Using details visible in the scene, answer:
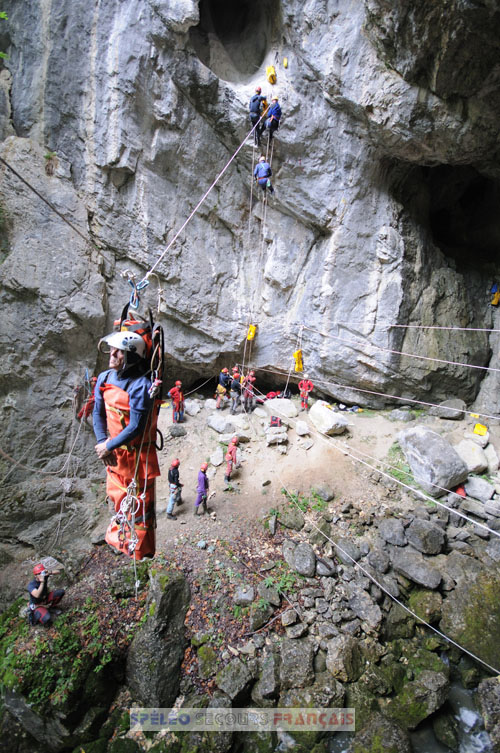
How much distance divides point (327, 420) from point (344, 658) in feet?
16.7

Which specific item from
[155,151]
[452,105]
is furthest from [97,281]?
[452,105]

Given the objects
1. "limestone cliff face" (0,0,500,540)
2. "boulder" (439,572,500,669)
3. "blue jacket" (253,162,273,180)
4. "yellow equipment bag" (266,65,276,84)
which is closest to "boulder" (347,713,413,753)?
"boulder" (439,572,500,669)

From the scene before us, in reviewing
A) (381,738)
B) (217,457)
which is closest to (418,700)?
(381,738)

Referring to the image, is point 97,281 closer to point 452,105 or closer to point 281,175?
point 281,175

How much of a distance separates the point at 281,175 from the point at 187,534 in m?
8.64

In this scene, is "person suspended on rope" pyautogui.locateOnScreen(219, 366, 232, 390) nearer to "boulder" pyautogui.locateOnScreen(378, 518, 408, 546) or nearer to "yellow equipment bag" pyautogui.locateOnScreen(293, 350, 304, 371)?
"yellow equipment bag" pyautogui.locateOnScreen(293, 350, 304, 371)

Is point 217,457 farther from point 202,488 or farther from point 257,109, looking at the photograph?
point 257,109

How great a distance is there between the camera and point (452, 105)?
6.44 metres

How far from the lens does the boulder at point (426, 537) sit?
21.7 feet

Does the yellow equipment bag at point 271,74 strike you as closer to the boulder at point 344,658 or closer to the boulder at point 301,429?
the boulder at point 301,429

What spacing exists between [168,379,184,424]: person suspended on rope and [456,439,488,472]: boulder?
284 inches

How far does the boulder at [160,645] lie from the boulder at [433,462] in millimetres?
5533

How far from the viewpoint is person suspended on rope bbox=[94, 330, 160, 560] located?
10.5 feet

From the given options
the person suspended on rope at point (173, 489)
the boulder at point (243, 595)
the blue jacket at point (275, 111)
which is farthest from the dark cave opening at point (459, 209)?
the boulder at point (243, 595)
